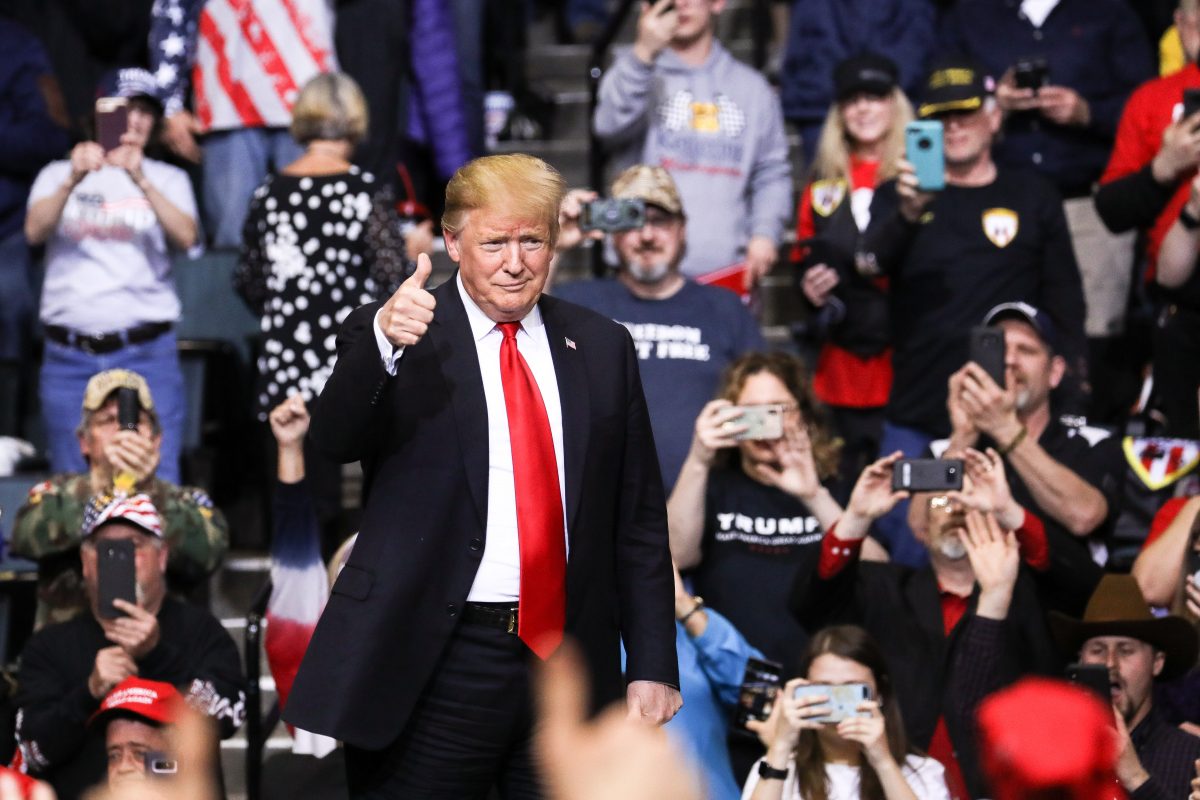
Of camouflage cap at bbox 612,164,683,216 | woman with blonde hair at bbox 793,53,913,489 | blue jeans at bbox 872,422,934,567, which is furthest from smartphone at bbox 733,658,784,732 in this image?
camouflage cap at bbox 612,164,683,216

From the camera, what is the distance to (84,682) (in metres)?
5.24

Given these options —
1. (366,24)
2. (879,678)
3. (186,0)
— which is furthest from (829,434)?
(186,0)

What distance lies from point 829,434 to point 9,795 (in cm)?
448

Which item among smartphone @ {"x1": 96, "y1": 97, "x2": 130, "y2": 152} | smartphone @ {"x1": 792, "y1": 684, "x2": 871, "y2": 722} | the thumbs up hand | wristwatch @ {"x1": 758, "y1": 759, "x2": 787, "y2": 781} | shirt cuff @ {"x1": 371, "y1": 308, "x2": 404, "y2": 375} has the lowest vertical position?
wristwatch @ {"x1": 758, "y1": 759, "x2": 787, "y2": 781}

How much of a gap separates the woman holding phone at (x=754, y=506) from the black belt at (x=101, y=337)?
2201 mm

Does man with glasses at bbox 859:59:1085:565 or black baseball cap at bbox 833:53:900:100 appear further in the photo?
black baseball cap at bbox 833:53:900:100

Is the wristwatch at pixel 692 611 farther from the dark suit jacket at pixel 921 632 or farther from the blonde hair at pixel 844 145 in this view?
the blonde hair at pixel 844 145

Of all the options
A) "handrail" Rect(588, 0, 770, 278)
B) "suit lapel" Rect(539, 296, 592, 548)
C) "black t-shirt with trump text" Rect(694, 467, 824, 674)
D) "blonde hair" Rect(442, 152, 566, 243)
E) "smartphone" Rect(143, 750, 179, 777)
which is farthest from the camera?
"handrail" Rect(588, 0, 770, 278)

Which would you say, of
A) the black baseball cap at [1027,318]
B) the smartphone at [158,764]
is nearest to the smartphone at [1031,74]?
the black baseball cap at [1027,318]

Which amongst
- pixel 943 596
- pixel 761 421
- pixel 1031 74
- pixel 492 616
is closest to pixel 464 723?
pixel 492 616

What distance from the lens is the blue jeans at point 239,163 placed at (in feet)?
25.1

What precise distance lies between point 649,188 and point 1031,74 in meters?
1.76

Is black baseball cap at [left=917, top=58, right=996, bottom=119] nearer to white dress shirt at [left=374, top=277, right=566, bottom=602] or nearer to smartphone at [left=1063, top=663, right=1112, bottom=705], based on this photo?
smartphone at [left=1063, top=663, right=1112, bottom=705]

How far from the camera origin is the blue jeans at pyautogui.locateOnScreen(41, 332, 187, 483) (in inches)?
259
